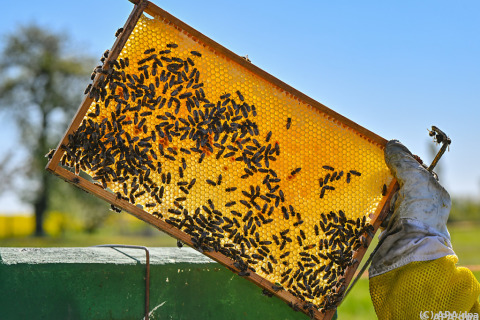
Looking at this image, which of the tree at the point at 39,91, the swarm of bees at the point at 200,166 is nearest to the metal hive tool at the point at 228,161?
the swarm of bees at the point at 200,166

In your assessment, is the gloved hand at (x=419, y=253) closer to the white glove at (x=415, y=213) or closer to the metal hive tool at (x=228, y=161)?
the white glove at (x=415, y=213)

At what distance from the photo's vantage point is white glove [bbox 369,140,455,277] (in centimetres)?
498

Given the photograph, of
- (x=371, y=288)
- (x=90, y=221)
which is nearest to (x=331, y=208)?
(x=371, y=288)

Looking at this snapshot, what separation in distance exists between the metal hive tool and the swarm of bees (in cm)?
1

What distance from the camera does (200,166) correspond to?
4.82 meters

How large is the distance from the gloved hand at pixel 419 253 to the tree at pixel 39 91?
147 feet

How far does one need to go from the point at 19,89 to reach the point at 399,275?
4927 centimetres

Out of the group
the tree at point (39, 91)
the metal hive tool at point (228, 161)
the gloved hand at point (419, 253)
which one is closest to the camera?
the metal hive tool at point (228, 161)

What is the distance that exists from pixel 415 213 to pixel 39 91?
48.7 metres

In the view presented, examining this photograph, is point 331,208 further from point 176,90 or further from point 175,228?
point 176,90

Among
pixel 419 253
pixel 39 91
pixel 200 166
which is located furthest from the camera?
pixel 39 91

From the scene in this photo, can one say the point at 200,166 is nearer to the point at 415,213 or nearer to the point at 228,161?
the point at 228,161

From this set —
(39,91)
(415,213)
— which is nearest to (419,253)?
(415,213)

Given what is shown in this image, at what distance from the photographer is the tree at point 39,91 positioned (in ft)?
152
